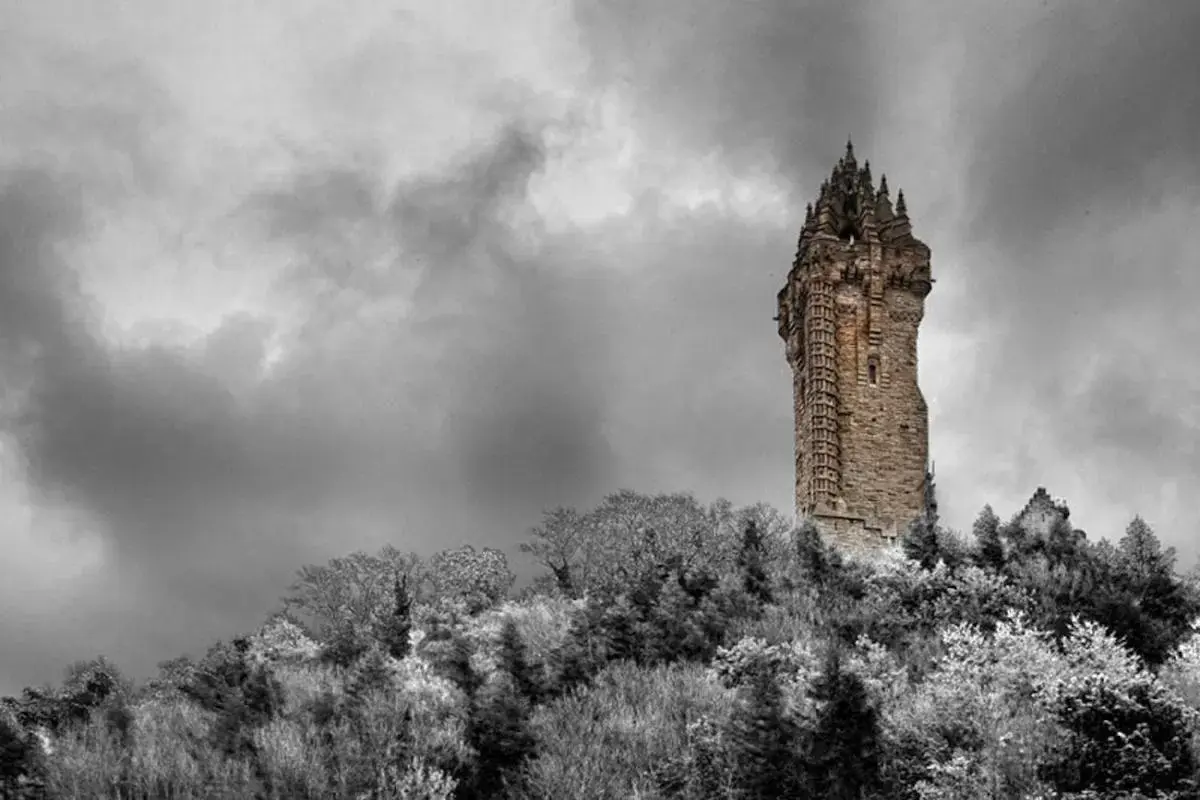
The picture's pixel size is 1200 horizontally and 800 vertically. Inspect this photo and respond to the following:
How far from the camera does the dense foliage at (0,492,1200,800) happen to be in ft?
105

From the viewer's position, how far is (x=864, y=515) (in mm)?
58250

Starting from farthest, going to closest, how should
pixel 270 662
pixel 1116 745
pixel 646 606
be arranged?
1. pixel 270 662
2. pixel 646 606
3. pixel 1116 745

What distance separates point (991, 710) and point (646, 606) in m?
16.3

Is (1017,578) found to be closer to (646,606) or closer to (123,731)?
(646,606)

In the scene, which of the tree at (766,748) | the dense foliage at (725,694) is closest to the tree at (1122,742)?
the dense foliage at (725,694)

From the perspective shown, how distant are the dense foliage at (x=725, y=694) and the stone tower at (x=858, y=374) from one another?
335cm

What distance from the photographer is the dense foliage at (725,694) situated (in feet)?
105

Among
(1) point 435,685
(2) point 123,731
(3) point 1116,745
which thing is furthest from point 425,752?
(3) point 1116,745

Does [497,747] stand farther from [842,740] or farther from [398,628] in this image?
[398,628]

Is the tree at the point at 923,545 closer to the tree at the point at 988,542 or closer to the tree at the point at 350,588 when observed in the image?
the tree at the point at 988,542

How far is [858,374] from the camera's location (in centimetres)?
6062

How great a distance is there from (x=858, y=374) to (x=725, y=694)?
26015 mm

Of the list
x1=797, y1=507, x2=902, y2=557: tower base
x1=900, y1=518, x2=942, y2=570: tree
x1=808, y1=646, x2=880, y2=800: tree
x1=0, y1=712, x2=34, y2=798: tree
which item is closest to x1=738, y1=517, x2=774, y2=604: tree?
x1=797, y1=507, x2=902, y2=557: tower base

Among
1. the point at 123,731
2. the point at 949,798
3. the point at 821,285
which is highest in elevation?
the point at 821,285
